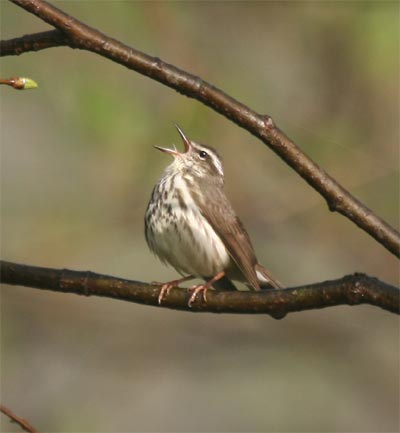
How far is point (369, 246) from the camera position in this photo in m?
9.00

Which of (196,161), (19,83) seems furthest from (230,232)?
(19,83)

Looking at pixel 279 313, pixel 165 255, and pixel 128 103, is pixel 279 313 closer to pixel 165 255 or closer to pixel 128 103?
pixel 165 255

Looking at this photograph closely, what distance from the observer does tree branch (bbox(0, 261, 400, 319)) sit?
365cm

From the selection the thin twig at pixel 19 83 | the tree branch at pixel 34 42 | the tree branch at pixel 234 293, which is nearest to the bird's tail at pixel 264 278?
the tree branch at pixel 234 293

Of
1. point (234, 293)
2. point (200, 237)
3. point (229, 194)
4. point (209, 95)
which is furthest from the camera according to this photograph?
point (229, 194)

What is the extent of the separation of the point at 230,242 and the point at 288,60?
10.3 feet

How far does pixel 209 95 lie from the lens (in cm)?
405

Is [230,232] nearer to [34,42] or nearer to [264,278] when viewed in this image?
[264,278]

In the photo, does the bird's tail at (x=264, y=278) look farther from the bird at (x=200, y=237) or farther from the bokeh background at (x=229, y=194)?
the bokeh background at (x=229, y=194)

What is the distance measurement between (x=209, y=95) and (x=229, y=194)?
4.87 meters

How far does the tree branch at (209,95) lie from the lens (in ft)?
13.1

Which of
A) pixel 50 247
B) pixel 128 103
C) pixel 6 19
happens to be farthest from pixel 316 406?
pixel 6 19

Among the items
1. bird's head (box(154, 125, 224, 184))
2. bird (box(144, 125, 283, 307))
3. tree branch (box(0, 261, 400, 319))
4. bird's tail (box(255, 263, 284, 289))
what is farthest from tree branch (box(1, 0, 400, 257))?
bird's head (box(154, 125, 224, 184))

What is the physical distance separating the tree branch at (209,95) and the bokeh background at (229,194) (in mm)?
3458
